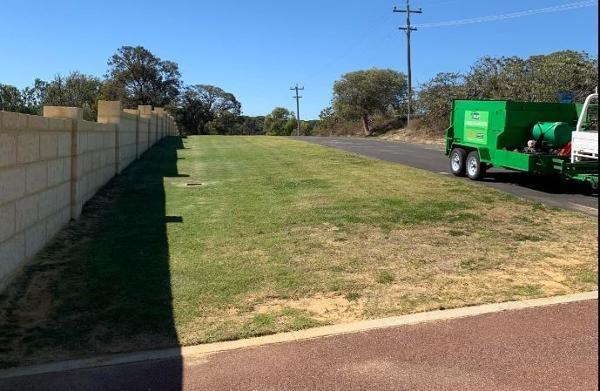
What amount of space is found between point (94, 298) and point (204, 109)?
8620 cm

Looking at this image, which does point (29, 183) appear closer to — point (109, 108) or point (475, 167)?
point (109, 108)

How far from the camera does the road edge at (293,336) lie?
4.48m

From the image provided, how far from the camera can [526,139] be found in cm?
1459

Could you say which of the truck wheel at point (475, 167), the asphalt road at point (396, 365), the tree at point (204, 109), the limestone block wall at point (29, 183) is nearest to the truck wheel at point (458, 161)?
the truck wheel at point (475, 167)

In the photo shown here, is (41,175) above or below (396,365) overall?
above

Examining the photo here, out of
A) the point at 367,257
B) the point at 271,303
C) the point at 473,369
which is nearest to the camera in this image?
the point at 473,369

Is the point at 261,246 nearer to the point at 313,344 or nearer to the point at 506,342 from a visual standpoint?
the point at 313,344

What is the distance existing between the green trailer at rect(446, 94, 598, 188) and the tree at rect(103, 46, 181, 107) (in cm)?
6367

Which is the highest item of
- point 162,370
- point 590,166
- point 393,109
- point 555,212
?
point 393,109

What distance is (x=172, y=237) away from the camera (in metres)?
8.44

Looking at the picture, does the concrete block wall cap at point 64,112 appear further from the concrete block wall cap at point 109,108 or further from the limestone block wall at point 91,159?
the concrete block wall cap at point 109,108

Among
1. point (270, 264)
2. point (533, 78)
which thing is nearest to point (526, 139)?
point (270, 264)

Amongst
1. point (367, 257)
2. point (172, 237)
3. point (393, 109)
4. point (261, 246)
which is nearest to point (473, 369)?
point (367, 257)

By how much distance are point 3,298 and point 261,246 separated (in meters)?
3.18
